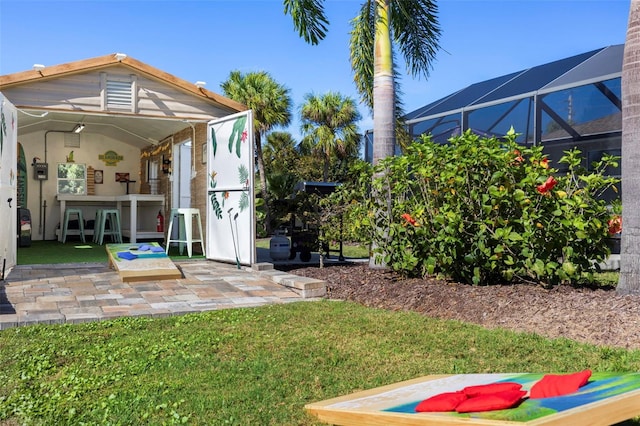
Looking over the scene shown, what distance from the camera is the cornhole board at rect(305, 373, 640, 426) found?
7.00 feet

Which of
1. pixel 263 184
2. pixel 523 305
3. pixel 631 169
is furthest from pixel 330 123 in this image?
pixel 523 305

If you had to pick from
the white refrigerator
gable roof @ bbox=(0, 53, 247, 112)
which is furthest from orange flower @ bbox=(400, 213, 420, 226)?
gable roof @ bbox=(0, 53, 247, 112)

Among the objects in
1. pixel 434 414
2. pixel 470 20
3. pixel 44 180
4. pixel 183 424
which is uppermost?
pixel 470 20

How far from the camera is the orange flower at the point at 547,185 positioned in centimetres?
573

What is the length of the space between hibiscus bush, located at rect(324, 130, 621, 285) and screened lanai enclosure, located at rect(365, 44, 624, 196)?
5071 millimetres

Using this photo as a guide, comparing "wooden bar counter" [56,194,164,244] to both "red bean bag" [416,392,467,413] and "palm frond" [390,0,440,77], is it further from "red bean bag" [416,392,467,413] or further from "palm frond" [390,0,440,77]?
"red bean bag" [416,392,467,413]

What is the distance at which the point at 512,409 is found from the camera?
227 cm

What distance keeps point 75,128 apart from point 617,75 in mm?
12912

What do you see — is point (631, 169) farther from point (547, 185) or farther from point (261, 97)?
point (261, 97)

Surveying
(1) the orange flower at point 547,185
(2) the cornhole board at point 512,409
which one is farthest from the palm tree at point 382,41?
(2) the cornhole board at point 512,409

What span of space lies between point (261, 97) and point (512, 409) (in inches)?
848

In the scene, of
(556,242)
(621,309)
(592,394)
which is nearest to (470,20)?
(556,242)

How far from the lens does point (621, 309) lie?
4.84m

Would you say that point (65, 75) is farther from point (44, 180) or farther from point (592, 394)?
point (592, 394)
